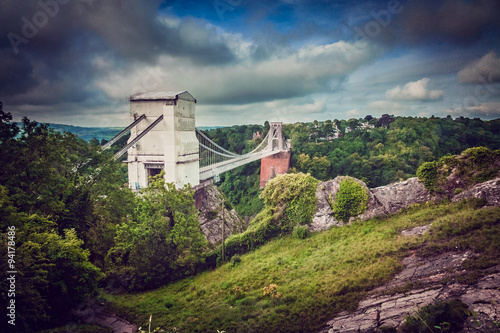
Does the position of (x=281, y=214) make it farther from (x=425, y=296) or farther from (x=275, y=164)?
(x=275, y=164)

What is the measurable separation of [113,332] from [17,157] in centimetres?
576

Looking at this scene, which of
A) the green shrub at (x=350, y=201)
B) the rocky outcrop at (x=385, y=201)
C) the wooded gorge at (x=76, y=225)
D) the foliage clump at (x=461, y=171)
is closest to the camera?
the wooded gorge at (x=76, y=225)

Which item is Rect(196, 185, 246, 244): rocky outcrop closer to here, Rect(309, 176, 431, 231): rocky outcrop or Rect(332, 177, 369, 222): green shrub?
Rect(309, 176, 431, 231): rocky outcrop

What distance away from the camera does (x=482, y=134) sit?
3244 centimetres

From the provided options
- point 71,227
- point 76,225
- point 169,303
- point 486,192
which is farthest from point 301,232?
point 71,227

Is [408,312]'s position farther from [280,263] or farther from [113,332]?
[113,332]

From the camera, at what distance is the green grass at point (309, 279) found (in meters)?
7.01

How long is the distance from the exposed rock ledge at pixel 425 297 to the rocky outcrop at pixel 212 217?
1337cm

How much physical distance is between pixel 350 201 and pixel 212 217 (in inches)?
437

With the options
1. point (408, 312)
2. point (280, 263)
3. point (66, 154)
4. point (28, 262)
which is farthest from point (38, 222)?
point (408, 312)

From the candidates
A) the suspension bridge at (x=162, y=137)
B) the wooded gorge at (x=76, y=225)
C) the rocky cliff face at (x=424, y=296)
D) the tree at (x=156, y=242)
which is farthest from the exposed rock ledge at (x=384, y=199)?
the suspension bridge at (x=162, y=137)

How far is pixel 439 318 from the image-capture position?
15.8 ft

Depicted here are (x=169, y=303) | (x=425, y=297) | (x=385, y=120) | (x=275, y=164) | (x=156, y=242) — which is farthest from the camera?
(x=385, y=120)

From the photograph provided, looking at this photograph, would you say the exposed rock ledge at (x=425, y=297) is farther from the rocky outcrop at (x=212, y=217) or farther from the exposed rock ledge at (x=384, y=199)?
the rocky outcrop at (x=212, y=217)
